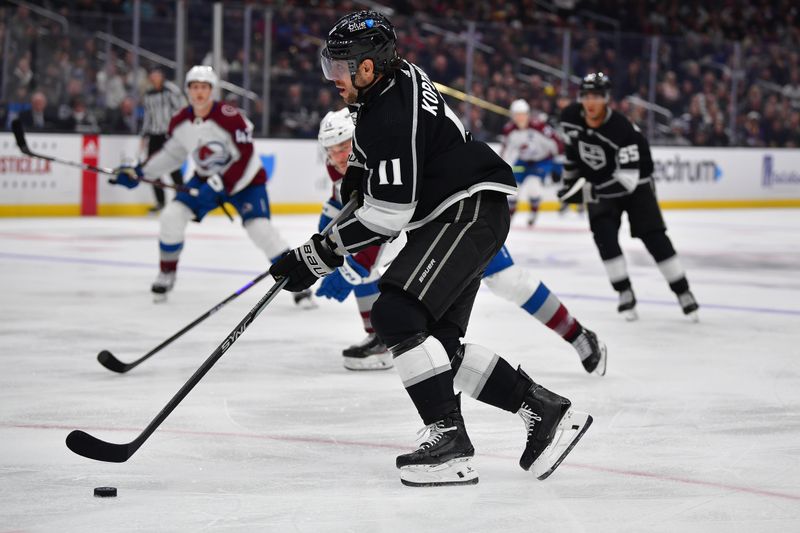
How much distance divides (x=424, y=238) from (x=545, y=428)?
0.54 metres

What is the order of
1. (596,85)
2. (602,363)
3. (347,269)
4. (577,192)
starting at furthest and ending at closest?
(577,192) → (596,85) → (347,269) → (602,363)

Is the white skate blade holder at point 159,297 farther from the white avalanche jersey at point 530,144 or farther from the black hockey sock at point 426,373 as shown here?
the white avalanche jersey at point 530,144

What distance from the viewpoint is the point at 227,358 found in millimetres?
4863

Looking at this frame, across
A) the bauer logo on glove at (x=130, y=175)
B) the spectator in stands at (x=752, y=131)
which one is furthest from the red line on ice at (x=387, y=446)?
the spectator in stands at (x=752, y=131)

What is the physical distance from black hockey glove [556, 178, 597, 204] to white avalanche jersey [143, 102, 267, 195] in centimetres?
151

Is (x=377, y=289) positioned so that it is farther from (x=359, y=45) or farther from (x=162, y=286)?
(x=162, y=286)

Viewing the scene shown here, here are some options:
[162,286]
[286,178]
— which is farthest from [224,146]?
[286,178]

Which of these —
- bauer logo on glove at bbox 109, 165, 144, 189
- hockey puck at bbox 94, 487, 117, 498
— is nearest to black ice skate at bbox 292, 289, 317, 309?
bauer logo on glove at bbox 109, 165, 144, 189

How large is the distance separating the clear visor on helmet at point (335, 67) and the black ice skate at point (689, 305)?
344 centimetres

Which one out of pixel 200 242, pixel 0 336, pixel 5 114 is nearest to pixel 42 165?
pixel 5 114

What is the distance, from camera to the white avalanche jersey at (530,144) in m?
12.8

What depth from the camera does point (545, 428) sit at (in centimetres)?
308

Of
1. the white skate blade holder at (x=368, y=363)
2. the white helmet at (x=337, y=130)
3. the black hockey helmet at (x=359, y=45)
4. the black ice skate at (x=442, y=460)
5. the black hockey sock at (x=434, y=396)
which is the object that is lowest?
the white skate blade holder at (x=368, y=363)

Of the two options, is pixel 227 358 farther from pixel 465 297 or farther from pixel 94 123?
pixel 94 123
